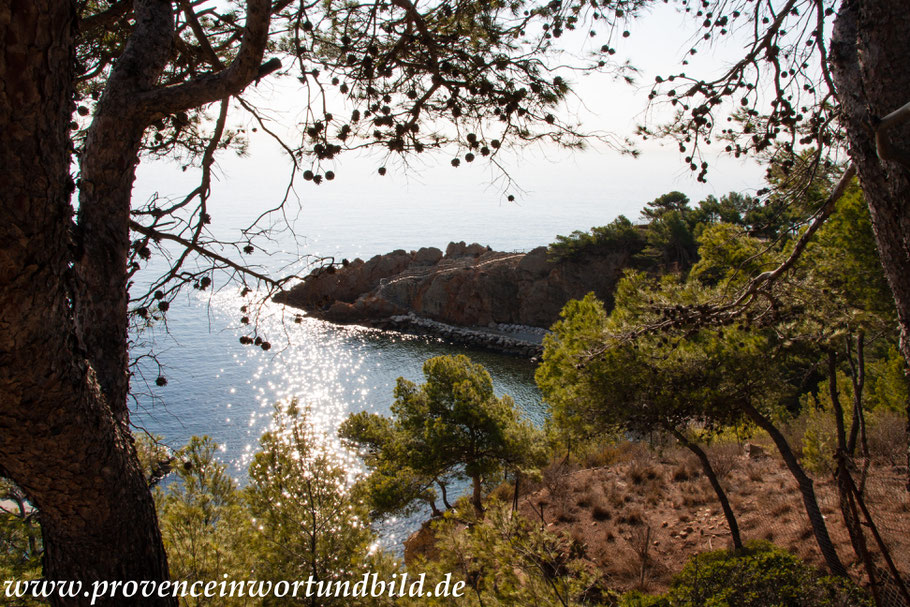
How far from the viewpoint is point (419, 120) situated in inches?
126

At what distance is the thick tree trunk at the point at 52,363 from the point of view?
1.34 meters

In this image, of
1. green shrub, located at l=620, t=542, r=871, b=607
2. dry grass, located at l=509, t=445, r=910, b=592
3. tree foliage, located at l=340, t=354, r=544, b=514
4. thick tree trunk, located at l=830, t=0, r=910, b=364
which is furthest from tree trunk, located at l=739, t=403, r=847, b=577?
thick tree trunk, located at l=830, t=0, r=910, b=364

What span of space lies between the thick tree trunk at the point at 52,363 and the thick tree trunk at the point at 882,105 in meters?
2.74

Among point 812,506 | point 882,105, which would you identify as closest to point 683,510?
point 812,506

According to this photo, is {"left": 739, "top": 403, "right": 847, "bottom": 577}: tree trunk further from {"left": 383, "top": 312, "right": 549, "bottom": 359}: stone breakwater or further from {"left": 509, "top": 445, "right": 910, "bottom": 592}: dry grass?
{"left": 383, "top": 312, "right": 549, "bottom": 359}: stone breakwater

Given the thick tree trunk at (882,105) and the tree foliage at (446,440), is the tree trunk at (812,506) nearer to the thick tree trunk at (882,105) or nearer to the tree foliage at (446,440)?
the tree foliage at (446,440)

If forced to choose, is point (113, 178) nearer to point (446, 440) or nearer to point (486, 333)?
point (446, 440)

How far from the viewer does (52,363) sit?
5.16 ft

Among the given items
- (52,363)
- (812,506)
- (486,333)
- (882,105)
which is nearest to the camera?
(52,363)

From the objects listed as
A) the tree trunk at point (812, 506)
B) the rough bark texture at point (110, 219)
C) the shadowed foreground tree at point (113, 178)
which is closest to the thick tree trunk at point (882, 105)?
the shadowed foreground tree at point (113, 178)

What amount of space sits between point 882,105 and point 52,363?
10.6 ft

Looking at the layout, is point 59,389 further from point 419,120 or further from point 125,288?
point 419,120

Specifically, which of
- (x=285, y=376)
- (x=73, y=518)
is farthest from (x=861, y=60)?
(x=285, y=376)

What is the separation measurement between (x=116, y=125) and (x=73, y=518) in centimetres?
143
